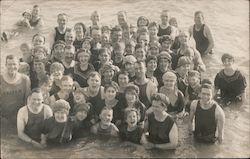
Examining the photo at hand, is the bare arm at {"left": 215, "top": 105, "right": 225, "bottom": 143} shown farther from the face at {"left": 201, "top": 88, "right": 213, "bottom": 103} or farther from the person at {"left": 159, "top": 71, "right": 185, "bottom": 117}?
the person at {"left": 159, "top": 71, "right": 185, "bottom": 117}

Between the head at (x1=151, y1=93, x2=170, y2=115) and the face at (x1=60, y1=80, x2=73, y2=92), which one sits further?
the face at (x1=60, y1=80, x2=73, y2=92)

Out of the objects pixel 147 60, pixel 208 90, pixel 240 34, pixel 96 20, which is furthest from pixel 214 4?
pixel 208 90

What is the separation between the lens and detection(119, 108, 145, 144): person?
7906 millimetres

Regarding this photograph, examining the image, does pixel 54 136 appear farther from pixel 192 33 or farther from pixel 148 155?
pixel 192 33

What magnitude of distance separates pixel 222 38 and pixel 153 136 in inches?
318

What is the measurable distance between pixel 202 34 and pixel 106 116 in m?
5.68

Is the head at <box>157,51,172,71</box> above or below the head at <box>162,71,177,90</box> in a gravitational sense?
above

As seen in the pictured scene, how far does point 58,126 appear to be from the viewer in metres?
8.12

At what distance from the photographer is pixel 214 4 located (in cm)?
1903

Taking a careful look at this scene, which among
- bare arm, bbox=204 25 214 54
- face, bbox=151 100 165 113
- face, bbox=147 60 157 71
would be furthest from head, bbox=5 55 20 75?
bare arm, bbox=204 25 214 54

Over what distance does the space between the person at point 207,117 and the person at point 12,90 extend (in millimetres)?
3410

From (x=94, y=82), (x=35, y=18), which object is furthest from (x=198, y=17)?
(x=35, y=18)

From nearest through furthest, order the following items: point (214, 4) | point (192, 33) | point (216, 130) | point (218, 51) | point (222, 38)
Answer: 1. point (216, 130)
2. point (192, 33)
3. point (218, 51)
4. point (222, 38)
5. point (214, 4)

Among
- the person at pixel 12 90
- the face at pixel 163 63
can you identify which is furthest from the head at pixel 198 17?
the person at pixel 12 90
